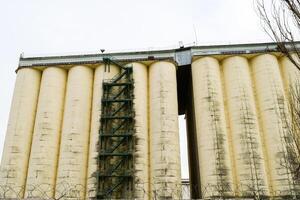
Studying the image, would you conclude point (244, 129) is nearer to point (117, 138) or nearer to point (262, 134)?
point (262, 134)

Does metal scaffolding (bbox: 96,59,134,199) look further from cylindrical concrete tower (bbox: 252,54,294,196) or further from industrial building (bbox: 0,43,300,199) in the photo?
cylindrical concrete tower (bbox: 252,54,294,196)

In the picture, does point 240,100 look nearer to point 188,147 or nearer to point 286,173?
point 286,173

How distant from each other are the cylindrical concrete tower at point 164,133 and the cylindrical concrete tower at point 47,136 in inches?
269

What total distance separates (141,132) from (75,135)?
4668mm

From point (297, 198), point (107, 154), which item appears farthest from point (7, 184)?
point (297, 198)

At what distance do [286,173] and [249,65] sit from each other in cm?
930

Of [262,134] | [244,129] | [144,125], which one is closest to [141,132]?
[144,125]

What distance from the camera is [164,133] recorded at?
23766 millimetres

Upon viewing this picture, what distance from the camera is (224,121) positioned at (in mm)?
24297

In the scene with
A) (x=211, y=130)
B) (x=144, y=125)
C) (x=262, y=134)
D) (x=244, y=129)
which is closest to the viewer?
(x=244, y=129)

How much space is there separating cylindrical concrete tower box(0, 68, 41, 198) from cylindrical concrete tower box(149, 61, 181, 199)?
8858mm

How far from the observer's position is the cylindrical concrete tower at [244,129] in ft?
72.1

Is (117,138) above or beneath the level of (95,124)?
beneath

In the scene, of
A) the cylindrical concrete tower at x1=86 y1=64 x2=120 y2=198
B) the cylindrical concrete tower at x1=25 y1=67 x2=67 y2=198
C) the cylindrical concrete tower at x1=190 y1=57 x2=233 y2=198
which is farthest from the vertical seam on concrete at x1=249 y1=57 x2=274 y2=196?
the cylindrical concrete tower at x1=25 y1=67 x2=67 y2=198
